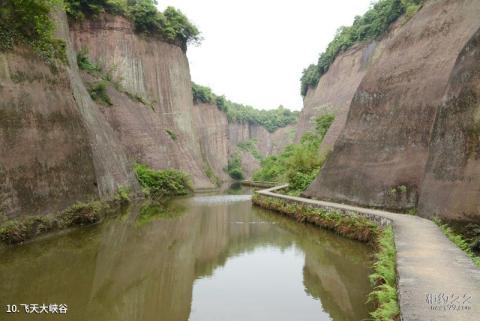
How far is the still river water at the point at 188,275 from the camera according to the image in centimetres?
701

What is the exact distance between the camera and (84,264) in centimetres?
994

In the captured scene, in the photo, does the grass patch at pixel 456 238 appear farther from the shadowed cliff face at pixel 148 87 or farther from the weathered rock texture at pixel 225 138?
the weathered rock texture at pixel 225 138

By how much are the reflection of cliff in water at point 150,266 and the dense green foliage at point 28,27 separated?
739 centimetres

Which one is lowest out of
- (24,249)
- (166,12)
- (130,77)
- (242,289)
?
(242,289)

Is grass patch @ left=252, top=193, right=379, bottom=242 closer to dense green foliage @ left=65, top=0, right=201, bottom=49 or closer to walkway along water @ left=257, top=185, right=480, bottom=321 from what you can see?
walkway along water @ left=257, top=185, right=480, bottom=321

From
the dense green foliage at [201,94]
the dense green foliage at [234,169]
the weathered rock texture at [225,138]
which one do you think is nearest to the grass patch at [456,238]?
the weathered rock texture at [225,138]

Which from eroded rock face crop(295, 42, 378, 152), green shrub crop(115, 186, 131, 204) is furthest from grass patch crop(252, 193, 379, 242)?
eroded rock face crop(295, 42, 378, 152)

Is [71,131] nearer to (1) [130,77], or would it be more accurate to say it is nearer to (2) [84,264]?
(2) [84,264]

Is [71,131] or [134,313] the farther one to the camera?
[71,131]

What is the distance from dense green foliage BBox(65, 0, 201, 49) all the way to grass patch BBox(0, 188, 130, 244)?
22230mm

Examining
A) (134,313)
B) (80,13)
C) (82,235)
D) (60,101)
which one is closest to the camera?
(134,313)

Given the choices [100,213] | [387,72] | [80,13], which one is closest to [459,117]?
[387,72]

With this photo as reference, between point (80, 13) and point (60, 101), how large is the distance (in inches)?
828

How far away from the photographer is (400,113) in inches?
669
